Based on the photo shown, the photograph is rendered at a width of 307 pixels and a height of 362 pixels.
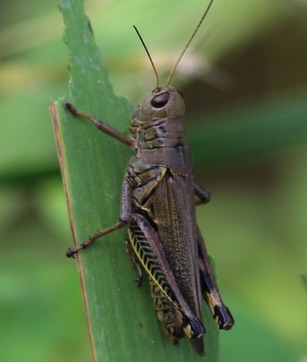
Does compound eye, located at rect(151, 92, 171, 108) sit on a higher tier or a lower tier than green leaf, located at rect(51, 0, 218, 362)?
higher

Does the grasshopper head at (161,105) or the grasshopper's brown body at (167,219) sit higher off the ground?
the grasshopper head at (161,105)

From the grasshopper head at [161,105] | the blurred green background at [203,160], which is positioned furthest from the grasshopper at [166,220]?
the blurred green background at [203,160]

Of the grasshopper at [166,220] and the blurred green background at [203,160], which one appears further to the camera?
the blurred green background at [203,160]

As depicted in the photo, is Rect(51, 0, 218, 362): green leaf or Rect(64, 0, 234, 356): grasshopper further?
Rect(64, 0, 234, 356): grasshopper

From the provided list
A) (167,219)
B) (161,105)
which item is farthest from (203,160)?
(167,219)

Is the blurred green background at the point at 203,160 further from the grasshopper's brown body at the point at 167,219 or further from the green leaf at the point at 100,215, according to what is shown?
the green leaf at the point at 100,215

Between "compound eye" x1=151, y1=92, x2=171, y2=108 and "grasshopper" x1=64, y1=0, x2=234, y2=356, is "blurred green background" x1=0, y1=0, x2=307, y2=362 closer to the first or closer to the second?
"grasshopper" x1=64, y1=0, x2=234, y2=356

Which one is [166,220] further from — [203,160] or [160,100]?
[203,160]

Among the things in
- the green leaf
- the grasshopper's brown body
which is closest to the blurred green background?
the grasshopper's brown body
